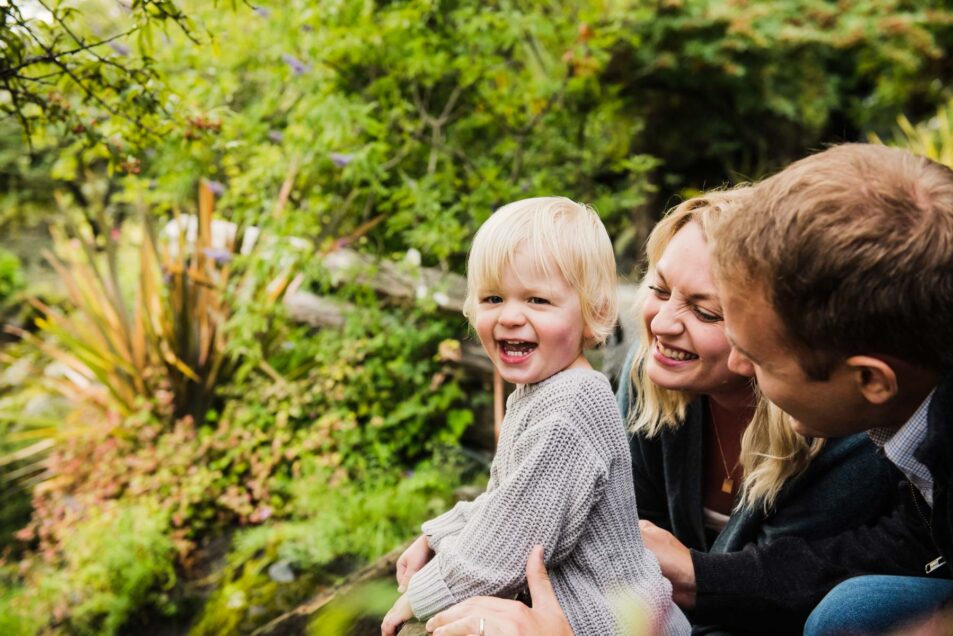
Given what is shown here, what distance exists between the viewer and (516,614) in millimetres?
1420

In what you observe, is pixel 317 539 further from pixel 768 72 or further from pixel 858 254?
pixel 768 72

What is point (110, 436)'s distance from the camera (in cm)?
439

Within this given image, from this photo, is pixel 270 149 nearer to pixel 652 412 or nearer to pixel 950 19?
pixel 652 412

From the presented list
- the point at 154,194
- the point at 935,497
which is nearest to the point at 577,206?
the point at 935,497

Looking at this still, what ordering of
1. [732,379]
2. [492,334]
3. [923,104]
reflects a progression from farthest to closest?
[923,104] < [732,379] < [492,334]

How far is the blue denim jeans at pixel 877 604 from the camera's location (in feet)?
4.71

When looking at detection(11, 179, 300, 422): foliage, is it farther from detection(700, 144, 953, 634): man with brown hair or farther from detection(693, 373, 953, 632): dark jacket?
detection(700, 144, 953, 634): man with brown hair

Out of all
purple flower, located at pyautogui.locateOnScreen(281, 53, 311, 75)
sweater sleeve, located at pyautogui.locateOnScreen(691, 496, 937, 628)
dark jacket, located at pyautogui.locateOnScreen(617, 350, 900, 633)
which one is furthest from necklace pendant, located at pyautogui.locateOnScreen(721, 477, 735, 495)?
purple flower, located at pyautogui.locateOnScreen(281, 53, 311, 75)

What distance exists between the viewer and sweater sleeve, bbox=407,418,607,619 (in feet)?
4.83

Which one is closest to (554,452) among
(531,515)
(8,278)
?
(531,515)

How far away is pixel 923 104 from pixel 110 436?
8.30 m

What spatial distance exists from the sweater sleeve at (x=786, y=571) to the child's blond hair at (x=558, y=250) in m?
0.68

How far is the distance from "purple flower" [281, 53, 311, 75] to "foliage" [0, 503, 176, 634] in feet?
7.93

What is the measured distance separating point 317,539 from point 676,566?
2073mm
